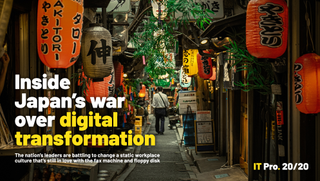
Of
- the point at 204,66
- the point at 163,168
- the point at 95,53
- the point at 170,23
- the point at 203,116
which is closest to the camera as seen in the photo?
the point at 95,53

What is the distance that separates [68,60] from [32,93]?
2.10 m

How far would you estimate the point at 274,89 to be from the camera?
5918mm

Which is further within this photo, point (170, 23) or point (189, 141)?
point (189, 141)

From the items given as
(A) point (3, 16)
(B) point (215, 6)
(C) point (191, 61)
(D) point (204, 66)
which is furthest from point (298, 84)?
(C) point (191, 61)

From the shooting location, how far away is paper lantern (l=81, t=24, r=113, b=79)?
641cm

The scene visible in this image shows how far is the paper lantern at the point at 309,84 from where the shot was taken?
4.40m

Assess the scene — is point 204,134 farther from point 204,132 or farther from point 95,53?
point 95,53

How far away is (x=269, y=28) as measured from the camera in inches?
196

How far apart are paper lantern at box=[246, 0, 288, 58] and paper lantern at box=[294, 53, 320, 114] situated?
1.81 feet

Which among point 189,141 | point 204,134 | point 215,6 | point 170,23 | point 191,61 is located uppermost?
point 215,6

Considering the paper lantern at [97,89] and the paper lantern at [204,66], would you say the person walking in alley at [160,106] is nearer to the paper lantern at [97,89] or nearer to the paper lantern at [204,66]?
the paper lantern at [204,66]

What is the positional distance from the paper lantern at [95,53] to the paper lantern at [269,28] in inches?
119

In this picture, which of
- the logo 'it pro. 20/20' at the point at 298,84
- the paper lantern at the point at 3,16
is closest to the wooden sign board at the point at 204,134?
the logo 'it pro. 20/20' at the point at 298,84

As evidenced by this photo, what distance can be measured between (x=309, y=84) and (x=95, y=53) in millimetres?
4083
